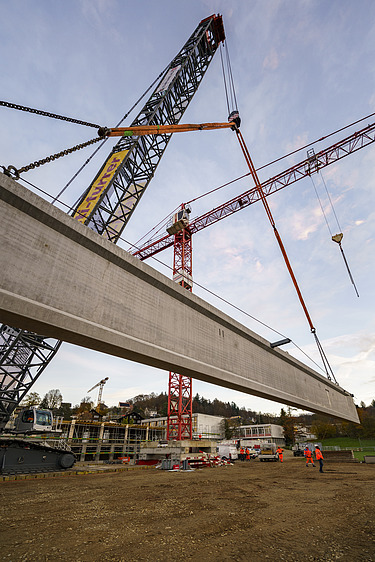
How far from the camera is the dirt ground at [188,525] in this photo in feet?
15.2

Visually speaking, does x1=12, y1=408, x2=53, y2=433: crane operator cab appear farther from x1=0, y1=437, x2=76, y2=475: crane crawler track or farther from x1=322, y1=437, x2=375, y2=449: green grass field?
x1=322, y1=437, x2=375, y2=449: green grass field

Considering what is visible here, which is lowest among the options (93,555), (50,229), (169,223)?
(93,555)

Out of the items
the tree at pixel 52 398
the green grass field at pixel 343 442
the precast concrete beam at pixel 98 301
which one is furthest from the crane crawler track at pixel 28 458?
the tree at pixel 52 398

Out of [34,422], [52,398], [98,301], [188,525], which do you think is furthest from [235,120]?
[52,398]

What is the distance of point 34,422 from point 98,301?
1562 centimetres

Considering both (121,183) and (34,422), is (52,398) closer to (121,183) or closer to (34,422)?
(34,422)

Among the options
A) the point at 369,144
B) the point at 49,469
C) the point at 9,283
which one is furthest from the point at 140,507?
the point at 369,144

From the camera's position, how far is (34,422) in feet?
56.7

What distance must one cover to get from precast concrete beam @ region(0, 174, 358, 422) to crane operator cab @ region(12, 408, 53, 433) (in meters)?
13.8

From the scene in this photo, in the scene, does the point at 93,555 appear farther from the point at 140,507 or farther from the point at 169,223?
the point at 169,223

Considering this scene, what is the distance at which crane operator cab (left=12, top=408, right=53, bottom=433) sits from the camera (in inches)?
680

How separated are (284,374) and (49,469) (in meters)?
13.7

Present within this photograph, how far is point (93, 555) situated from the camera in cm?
452

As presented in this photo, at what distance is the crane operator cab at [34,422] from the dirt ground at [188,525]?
810cm
